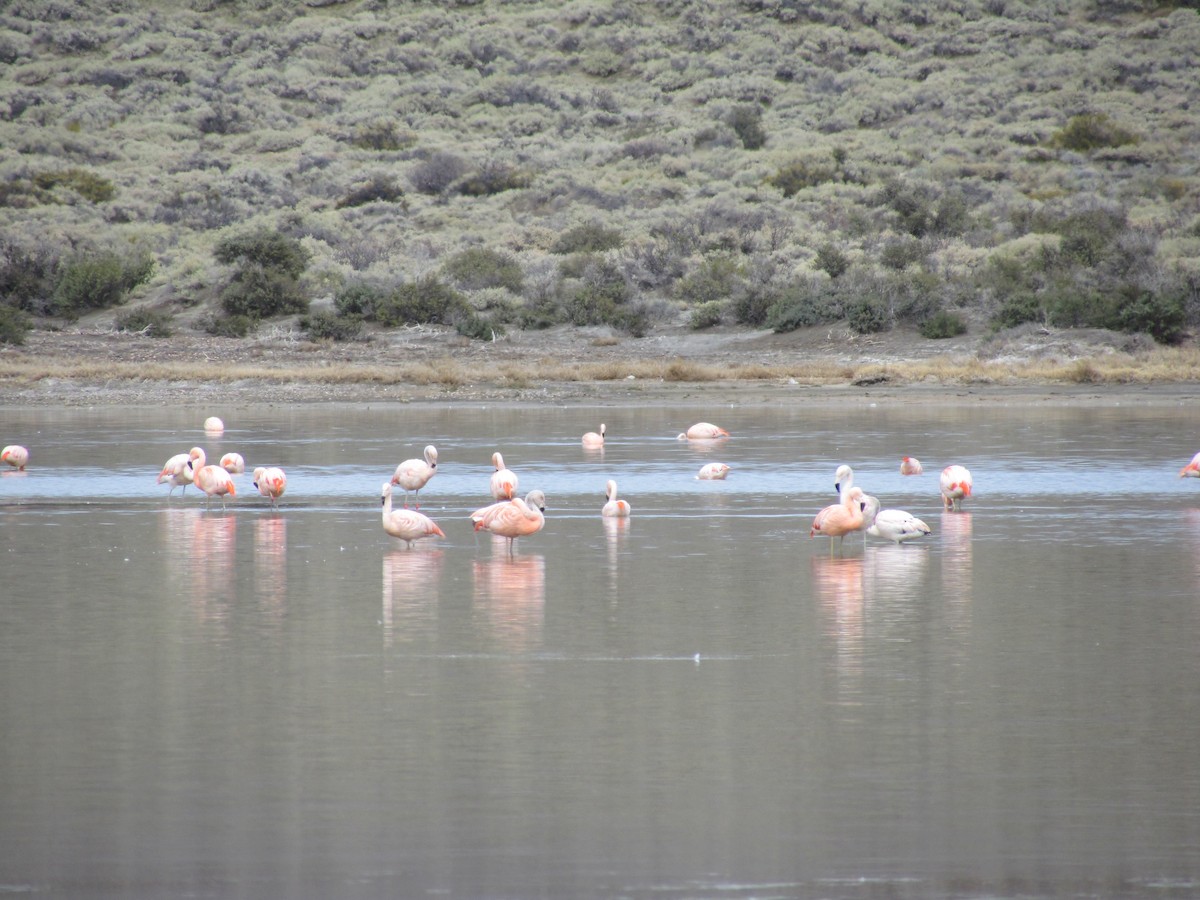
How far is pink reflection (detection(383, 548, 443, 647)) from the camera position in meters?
9.27

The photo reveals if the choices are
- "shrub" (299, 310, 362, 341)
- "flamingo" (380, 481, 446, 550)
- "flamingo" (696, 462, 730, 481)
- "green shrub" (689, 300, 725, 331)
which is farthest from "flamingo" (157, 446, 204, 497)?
"green shrub" (689, 300, 725, 331)

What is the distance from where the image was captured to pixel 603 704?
7430 mm

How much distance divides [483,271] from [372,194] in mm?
18642

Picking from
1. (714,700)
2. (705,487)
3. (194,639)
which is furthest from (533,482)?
(714,700)

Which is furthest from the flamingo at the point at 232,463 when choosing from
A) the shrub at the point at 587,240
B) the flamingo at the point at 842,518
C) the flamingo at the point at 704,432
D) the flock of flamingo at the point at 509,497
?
the shrub at the point at 587,240

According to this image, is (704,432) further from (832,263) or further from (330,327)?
(832,263)

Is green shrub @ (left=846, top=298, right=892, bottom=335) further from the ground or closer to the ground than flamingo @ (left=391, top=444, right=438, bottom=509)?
further from the ground

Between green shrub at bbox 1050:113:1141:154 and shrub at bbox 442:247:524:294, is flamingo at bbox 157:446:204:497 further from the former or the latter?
green shrub at bbox 1050:113:1141:154

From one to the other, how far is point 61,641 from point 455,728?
9.23 feet

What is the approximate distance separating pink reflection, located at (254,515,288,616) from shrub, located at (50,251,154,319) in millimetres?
32367

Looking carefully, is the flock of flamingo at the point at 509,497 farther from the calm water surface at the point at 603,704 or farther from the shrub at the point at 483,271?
the shrub at the point at 483,271

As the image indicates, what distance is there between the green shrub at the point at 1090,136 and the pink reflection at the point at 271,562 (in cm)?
5669

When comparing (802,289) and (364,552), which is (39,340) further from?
(364,552)

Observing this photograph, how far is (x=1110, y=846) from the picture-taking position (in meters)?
5.49
